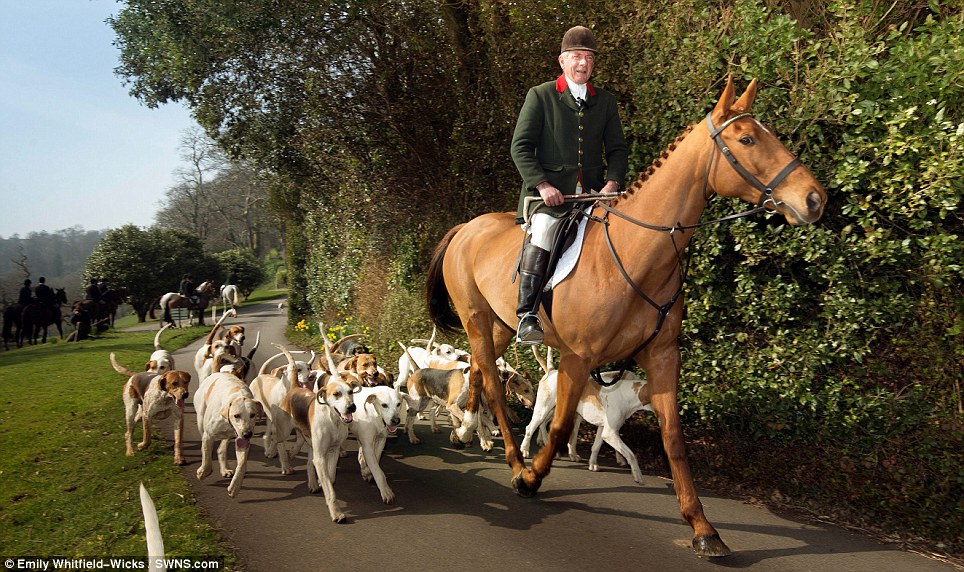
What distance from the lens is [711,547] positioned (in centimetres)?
426

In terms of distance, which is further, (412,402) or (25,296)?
(25,296)

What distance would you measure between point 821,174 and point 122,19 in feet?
46.1

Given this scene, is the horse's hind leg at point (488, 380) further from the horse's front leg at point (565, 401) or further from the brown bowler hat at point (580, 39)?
the brown bowler hat at point (580, 39)

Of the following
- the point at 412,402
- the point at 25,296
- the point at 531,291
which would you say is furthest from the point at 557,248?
the point at 25,296

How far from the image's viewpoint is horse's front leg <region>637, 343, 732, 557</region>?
Result: 169 inches

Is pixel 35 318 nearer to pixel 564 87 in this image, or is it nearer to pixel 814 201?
pixel 564 87

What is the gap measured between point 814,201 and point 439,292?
182 inches

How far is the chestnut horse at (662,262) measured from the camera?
4.10 m

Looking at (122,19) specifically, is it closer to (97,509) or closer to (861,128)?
(97,509)

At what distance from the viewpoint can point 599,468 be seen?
652cm

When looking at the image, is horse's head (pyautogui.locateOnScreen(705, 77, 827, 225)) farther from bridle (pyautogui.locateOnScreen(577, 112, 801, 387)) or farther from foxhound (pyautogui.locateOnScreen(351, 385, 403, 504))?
foxhound (pyautogui.locateOnScreen(351, 385, 403, 504))

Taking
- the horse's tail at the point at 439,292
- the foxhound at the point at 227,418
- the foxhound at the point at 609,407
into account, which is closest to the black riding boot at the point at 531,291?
the foxhound at the point at 609,407

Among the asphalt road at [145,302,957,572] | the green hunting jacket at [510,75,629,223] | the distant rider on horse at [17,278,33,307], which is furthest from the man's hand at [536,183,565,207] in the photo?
the distant rider on horse at [17,278,33,307]

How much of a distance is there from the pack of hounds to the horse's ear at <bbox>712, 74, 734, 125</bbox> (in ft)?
6.51
